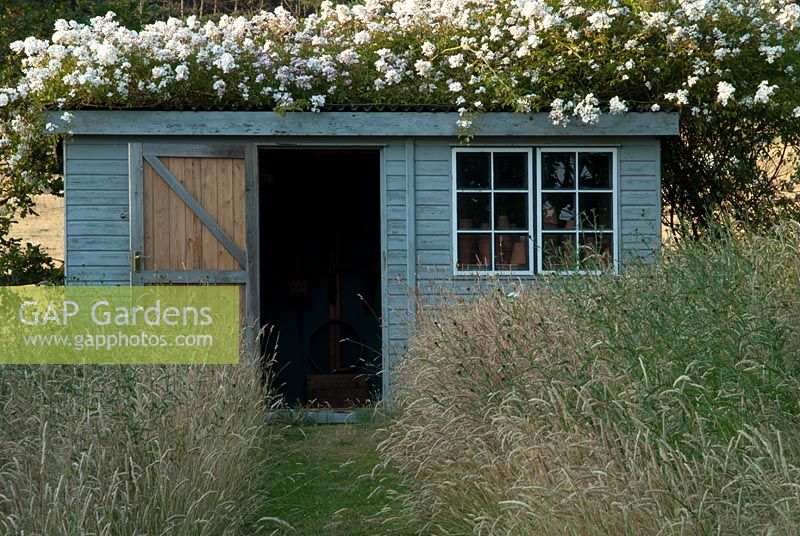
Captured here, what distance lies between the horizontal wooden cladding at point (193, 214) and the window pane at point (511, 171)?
223 centimetres

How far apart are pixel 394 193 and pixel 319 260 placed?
11.3ft

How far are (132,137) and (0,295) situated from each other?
3.15 metres

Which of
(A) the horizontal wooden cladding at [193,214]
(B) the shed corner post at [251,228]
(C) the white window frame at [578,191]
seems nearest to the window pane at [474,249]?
(C) the white window frame at [578,191]

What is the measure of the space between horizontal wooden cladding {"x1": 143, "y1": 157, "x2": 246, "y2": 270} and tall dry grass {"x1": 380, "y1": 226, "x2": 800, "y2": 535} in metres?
3.33

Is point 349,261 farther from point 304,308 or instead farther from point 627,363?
point 627,363

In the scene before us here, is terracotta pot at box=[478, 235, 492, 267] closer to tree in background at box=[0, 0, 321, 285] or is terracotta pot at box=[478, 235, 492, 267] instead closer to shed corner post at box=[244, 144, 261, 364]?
shed corner post at box=[244, 144, 261, 364]

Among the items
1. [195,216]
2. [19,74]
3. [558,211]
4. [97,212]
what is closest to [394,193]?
[558,211]

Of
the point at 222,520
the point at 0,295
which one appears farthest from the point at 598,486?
the point at 0,295

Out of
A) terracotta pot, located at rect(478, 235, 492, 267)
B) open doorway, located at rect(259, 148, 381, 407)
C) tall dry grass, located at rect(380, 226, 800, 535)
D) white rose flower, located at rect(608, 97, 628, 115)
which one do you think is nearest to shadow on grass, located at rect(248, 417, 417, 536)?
tall dry grass, located at rect(380, 226, 800, 535)

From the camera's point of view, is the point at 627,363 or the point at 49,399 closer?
the point at 627,363

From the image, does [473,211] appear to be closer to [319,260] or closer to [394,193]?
[394,193]

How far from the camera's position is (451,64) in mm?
9102

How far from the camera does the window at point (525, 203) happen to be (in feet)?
30.0

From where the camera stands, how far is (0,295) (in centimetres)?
1093
